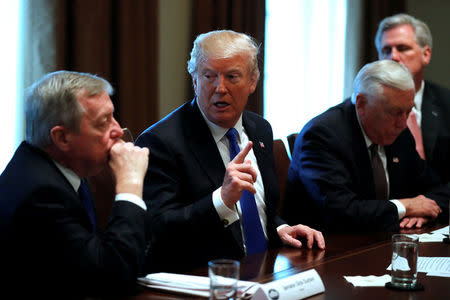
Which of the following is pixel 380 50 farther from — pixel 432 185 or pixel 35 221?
pixel 35 221

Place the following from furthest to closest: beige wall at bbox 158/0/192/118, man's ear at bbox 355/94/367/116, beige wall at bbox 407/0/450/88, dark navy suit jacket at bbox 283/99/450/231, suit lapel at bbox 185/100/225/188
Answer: beige wall at bbox 407/0/450/88
beige wall at bbox 158/0/192/118
man's ear at bbox 355/94/367/116
dark navy suit jacket at bbox 283/99/450/231
suit lapel at bbox 185/100/225/188

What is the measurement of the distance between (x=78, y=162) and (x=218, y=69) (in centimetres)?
88

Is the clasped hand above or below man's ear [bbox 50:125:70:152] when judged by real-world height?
below

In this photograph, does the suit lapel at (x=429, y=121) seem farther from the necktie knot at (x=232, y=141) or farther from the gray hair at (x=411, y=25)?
the necktie knot at (x=232, y=141)

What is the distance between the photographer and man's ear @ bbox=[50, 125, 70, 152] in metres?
1.94

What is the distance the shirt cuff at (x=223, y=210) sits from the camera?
7.84 ft

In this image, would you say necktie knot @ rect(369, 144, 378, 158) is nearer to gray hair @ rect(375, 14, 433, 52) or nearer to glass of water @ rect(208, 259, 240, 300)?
gray hair @ rect(375, 14, 433, 52)

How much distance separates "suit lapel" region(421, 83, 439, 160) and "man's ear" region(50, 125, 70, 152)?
2.89 m

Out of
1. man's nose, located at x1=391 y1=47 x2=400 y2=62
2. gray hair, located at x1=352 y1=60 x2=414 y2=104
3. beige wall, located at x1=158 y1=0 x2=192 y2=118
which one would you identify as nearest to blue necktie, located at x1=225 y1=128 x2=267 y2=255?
gray hair, located at x1=352 y1=60 x2=414 y2=104

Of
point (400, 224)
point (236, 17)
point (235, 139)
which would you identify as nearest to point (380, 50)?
point (236, 17)

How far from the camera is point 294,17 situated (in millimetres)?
5754

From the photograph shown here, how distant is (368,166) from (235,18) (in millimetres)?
1634

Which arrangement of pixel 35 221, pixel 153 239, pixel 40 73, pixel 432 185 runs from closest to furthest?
pixel 35 221 < pixel 153 239 < pixel 40 73 < pixel 432 185

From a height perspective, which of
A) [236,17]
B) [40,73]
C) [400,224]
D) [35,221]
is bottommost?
[400,224]
